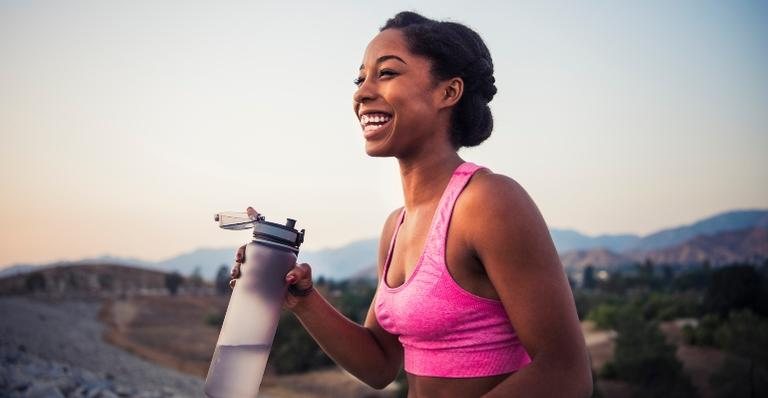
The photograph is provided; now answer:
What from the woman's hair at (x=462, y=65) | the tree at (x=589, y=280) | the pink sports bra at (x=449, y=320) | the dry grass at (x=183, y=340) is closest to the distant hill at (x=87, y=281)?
the dry grass at (x=183, y=340)

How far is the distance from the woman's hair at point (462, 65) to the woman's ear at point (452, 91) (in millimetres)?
19

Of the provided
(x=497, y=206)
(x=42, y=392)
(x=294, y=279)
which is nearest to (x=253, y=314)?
(x=294, y=279)

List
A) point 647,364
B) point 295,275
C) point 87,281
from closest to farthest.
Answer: point 295,275, point 647,364, point 87,281

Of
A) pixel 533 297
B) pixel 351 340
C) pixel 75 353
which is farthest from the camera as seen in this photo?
pixel 75 353

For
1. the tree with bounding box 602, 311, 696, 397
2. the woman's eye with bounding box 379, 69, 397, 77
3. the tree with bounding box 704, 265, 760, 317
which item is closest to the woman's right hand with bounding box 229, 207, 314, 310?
the woman's eye with bounding box 379, 69, 397, 77

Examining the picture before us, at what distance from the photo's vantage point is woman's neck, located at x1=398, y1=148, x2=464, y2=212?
2.09 meters

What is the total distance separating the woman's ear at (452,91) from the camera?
6.77ft

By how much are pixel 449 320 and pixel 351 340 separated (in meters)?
0.65

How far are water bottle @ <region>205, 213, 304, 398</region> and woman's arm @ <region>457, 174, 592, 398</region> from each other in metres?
0.67

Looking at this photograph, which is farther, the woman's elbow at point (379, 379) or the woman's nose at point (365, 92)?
the woman's elbow at point (379, 379)

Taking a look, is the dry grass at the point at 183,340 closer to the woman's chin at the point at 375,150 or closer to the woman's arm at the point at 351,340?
the woman's arm at the point at 351,340

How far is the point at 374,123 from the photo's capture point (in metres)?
2.12

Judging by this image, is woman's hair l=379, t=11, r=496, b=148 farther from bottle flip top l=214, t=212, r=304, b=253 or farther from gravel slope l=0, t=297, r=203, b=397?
gravel slope l=0, t=297, r=203, b=397

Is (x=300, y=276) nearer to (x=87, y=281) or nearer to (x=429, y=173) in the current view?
(x=429, y=173)
